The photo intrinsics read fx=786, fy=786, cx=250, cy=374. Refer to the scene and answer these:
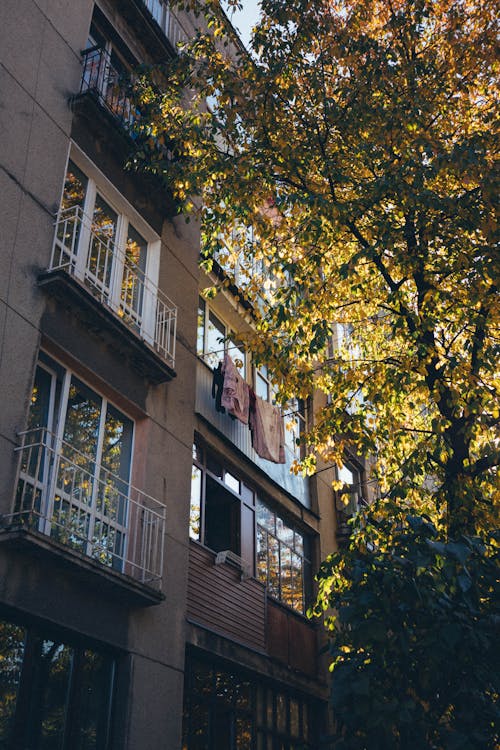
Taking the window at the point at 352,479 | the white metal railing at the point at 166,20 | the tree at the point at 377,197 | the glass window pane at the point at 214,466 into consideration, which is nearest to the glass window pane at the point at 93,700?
the tree at the point at 377,197

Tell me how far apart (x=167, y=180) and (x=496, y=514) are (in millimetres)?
7755

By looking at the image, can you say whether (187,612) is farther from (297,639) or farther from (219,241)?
(219,241)

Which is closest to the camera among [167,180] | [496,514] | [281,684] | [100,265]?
[496,514]

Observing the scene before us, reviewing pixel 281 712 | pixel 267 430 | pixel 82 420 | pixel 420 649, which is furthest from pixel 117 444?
pixel 281 712

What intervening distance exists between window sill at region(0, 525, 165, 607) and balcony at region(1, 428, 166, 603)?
23 millimetres

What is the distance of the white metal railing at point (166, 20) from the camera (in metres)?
16.5

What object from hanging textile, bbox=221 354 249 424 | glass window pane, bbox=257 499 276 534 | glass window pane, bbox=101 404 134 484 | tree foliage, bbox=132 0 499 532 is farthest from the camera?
glass window pane, bbox=257 499 276 534

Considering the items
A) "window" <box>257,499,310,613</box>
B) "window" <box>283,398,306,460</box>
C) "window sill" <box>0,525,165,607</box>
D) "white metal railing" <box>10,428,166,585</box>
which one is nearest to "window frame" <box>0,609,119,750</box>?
"window sill" <box>0,525,165,607</box>

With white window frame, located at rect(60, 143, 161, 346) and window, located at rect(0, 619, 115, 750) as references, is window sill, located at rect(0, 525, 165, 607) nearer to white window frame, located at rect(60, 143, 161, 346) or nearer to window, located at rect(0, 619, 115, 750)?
window, located at rect(0, 619, 115, 750)

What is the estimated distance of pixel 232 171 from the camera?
1295 cm

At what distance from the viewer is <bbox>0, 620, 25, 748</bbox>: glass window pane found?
8.39 metres

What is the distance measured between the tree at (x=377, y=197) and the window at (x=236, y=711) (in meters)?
3.10

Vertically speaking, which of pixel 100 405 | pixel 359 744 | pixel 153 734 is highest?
pixel 100 405

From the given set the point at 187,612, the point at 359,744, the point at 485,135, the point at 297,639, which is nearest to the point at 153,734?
the point at 187,612
